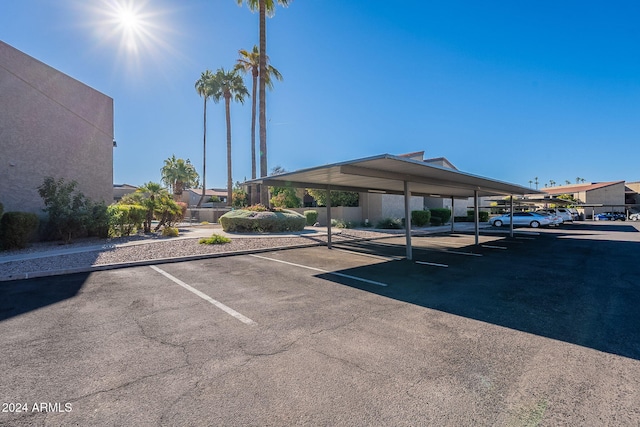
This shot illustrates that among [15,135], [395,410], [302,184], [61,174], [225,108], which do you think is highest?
[225,108]

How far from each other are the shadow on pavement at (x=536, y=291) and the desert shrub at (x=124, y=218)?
1092 cm

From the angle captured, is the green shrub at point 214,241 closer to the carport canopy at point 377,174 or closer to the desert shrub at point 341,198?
the carport canopy at point 377,174

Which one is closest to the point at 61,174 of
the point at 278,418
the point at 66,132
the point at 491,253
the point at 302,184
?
the point at 66,132

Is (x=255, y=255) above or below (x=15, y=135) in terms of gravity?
below

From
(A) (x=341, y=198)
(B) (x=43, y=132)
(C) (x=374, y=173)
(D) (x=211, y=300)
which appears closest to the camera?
(D) (x=211, y=300)

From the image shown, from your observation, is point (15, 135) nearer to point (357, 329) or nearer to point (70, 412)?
point (70, 412)

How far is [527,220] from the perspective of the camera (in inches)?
1017

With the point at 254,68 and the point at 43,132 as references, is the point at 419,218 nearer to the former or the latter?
the point at 254,68

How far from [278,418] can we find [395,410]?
3.08 feet

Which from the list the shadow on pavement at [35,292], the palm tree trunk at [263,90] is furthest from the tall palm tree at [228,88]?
the shadow on pavement at [35,292]

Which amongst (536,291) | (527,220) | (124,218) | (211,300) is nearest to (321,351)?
(211,300)

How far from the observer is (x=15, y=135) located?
38.5 ft

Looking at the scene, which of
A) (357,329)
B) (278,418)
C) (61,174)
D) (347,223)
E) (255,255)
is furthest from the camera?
(347,223)

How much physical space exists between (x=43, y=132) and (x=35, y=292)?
10.8 meters
